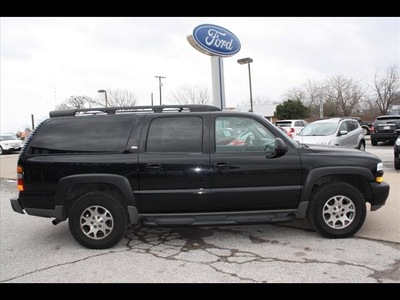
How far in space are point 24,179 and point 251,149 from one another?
9.70 feet

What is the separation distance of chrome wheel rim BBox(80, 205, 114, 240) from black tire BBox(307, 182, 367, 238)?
262cm

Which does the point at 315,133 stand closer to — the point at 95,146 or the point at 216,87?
the point at 216,87

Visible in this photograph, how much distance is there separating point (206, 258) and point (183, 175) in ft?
3.38

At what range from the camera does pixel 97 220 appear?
4469 millimetres

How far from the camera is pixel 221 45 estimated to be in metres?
16.1

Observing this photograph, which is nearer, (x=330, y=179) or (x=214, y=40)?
(x=330, y=179)

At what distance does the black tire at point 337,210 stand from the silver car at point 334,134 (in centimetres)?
634

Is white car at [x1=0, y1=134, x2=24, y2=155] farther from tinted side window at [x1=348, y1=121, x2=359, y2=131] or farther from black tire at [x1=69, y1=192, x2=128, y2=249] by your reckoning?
black tire at [x1=69, y1=192, x2=128, y2=249]

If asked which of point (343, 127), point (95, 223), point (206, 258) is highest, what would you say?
point (343, 127)

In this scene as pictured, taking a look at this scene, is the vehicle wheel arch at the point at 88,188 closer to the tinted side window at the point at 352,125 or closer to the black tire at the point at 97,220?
the black tire at the point at 97,220

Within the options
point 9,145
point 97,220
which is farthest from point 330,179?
point 9,145

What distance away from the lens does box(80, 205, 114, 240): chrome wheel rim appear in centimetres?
447

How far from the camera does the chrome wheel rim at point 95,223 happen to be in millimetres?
4469

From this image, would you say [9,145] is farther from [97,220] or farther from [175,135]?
[175,135]
